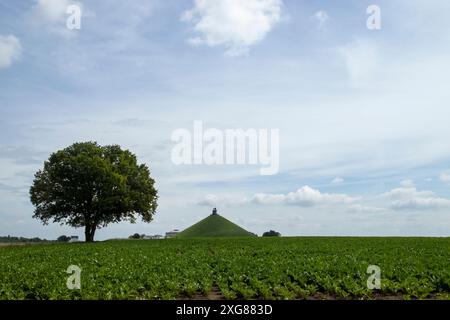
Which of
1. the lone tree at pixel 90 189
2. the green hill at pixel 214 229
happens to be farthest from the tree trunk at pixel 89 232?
the green hill at pixel 214 229

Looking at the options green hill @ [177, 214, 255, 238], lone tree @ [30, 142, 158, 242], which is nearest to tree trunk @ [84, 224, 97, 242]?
lone tree @ [30, 142, 158, 242]

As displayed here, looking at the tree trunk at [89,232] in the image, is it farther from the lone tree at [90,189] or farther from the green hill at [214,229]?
the green hill at [214,229]

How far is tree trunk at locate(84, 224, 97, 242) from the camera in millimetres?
71125

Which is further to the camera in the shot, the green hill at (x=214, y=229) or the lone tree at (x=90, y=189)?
the green hill at (x=214, y=229)

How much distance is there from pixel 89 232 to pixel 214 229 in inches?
2425

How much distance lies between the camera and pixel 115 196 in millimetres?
66188

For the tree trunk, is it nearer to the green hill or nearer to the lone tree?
the lone tree

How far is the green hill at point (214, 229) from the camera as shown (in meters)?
125

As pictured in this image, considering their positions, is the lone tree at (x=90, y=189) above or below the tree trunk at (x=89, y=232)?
above

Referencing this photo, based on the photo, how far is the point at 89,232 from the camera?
7156 centimetres

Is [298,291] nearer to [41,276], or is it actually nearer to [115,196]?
[41,276]

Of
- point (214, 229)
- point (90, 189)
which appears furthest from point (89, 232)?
point (214, 229)
